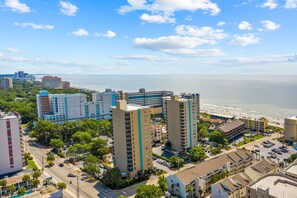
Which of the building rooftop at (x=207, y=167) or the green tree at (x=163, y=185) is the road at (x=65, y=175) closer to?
the green tree at (x=163, y=185)

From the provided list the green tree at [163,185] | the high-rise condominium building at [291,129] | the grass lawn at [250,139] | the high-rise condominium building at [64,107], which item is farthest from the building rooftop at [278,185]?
the high-rise condominium building at [64,107]

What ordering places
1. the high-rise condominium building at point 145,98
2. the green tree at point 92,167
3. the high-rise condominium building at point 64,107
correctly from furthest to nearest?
the high-rise condominium building at point 145,98 → the high-rise condominium building at point 64,107 → the green tree at point 92,167

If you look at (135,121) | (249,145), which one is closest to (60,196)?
(135,121)

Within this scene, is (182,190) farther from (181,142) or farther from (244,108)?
(244,108)

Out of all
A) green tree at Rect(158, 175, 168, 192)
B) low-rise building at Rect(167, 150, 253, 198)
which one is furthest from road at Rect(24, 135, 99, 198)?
low-rise building at Rect(167, 150, 253, 198)

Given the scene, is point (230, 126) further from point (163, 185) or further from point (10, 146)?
point (10, 146)

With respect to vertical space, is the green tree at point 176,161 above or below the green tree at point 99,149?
below

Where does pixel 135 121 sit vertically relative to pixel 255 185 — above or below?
above

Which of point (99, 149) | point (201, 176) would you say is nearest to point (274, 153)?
point (201, 176)
